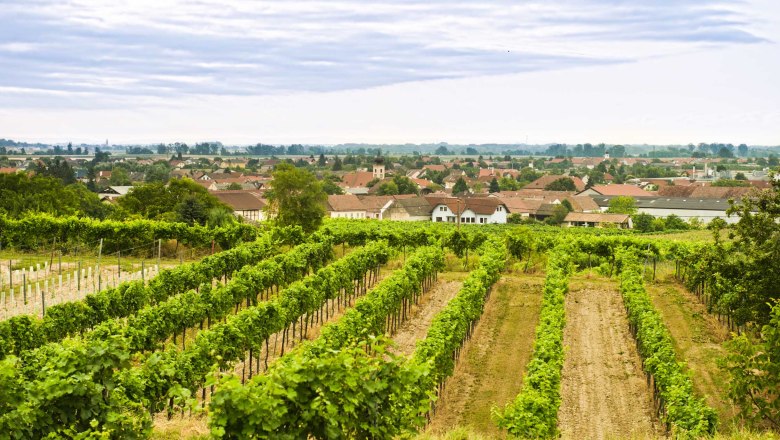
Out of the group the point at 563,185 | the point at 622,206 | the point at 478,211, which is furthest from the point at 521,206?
the point at 563,185

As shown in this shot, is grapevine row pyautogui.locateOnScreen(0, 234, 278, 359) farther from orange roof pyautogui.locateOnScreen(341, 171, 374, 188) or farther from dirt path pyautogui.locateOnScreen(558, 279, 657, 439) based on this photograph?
orange roof pyautogui.locateOnScreen(341, 171, 374, 188)

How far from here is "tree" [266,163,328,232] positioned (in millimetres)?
54906

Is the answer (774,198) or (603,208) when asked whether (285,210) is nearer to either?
(774,198)

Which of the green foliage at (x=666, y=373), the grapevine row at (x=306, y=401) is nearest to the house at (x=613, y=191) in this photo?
the green foliage at (x=666, y=373)

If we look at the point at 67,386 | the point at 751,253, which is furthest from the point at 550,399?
the point at 67,386

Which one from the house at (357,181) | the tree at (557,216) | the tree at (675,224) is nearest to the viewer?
the tree at (675,224)

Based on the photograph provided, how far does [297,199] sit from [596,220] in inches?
2267

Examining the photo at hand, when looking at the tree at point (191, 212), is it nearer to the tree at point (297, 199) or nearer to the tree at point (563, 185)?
the tree at point (297, 199)

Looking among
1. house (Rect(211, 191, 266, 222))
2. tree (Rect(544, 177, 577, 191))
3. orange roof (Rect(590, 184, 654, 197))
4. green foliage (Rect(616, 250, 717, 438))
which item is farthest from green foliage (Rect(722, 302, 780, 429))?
tree (Rect(544, 177, 577, 191))

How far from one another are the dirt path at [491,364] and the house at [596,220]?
211ft

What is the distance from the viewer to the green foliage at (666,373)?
18312mm

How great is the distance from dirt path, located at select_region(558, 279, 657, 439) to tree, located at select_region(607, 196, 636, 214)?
84.8 meters

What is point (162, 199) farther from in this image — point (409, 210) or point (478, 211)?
point (409, 210)

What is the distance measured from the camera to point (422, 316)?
3347 cm
